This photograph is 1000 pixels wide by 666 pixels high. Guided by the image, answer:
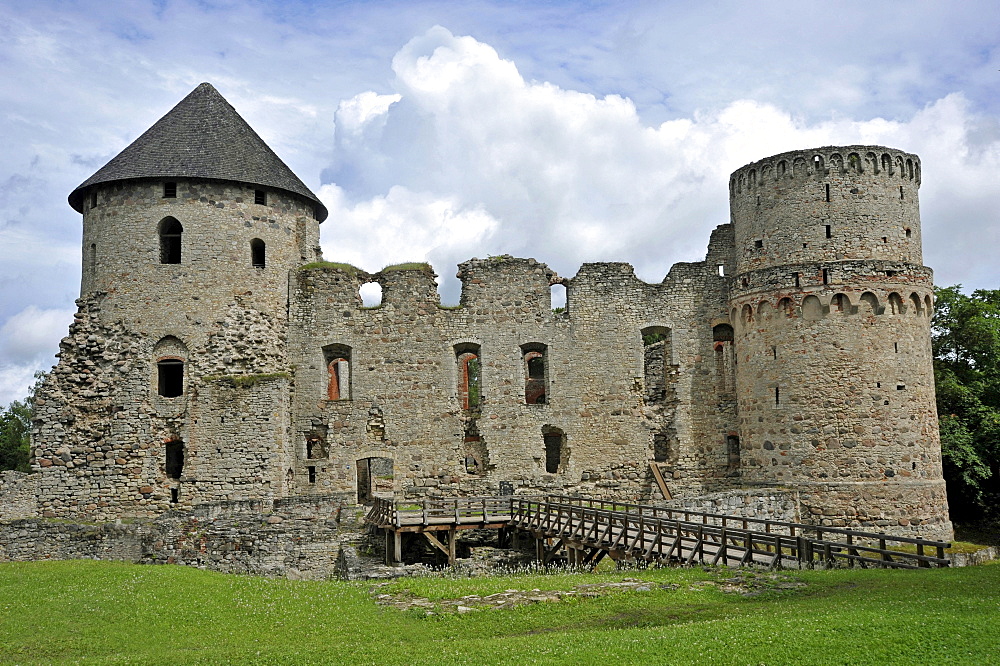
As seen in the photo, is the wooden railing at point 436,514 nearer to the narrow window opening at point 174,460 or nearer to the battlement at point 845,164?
the narrow window opening at point 174,460

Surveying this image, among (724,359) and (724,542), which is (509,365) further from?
(724,542)

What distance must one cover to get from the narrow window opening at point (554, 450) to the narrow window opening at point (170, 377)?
11.2m

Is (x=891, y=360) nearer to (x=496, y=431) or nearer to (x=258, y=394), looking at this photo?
(x=496, y=431)

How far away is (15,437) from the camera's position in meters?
45.4

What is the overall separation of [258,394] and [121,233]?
20.6 ft

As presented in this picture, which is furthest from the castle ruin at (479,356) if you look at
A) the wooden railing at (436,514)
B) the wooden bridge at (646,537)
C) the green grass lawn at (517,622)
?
the green grass lawn at (517,622)

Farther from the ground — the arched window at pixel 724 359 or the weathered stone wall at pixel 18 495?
the arched window at pixel 724 359

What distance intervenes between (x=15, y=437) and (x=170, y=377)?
24138 millimetres

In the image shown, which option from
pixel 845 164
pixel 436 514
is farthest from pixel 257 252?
pixel 845 164

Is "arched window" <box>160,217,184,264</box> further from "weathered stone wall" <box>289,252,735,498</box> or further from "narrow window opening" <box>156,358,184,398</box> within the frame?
"weathered stone wall" <box>289,252,735,498</box>

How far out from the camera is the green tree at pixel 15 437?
139ft

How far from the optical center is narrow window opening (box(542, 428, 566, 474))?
28.2m

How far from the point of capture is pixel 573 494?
27.7 m

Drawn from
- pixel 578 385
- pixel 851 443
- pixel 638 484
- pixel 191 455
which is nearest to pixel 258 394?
pixel 191 455
